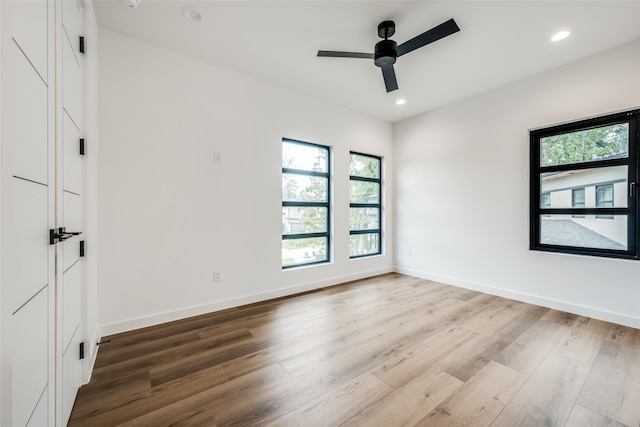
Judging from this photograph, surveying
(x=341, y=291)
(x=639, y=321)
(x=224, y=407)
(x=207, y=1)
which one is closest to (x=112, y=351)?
(x=224, y=407)

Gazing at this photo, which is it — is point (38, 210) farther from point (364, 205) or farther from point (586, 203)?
point (586, 203)

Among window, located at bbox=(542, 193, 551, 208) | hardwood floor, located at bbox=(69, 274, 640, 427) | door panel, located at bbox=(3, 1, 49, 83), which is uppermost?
door panel, located at bbox=(3, 1, 49, 83)

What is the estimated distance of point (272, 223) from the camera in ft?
11.2

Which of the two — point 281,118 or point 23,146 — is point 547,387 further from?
point 281,118

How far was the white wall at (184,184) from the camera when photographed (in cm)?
241

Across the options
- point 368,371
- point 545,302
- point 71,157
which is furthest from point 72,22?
point 545,302

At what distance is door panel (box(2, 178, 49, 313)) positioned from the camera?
0.77 m

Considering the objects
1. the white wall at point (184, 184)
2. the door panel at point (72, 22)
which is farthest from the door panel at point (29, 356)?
the white wall at point (184, 184)

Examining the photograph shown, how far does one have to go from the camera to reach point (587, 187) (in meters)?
2.88

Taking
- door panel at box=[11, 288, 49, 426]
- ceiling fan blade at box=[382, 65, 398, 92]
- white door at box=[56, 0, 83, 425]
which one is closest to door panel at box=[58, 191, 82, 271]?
white door at box=[56, 0, 83, 425]

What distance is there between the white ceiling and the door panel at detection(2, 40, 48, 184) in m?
1.70

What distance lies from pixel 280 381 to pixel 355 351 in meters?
0.69

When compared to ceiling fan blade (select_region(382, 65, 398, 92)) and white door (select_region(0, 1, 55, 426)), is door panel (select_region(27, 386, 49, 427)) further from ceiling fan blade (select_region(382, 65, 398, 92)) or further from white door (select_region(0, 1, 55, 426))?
ceiling fan blade (select_region(382, 65, 398, 92))

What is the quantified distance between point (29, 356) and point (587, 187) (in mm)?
4606
